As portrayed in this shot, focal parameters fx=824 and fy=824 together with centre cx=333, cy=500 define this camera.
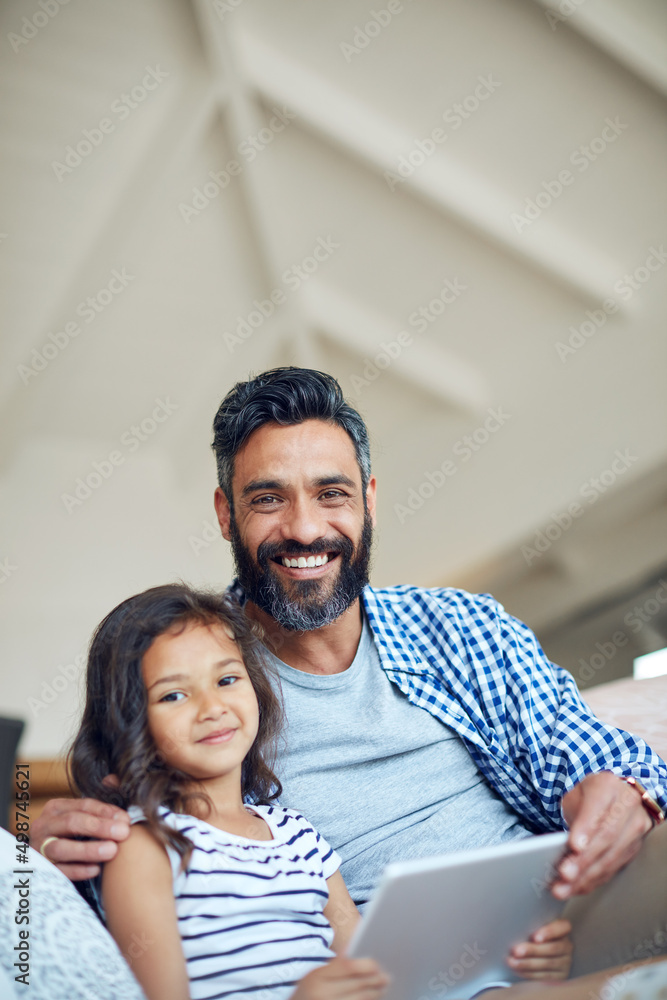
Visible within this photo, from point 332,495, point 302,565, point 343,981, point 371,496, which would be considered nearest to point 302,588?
point 302,565

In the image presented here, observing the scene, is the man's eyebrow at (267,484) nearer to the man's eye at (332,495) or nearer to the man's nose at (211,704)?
the man's eye at (332,495)

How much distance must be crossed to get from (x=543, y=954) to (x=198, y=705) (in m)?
0.61

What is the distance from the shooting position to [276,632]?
5.67 feet

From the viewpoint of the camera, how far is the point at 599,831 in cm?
117

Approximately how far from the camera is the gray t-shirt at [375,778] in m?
1.49

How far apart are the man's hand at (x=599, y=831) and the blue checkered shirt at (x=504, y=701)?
0.14 meters

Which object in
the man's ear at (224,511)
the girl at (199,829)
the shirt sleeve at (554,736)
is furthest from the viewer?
the man's ear at (224,511)

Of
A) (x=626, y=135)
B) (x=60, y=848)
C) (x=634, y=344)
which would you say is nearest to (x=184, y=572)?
(x=634, y=344)

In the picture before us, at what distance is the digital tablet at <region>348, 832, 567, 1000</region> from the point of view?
0.85 m

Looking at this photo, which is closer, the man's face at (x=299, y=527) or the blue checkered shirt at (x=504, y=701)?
the blue checkered shirt at (x=504, y=701)

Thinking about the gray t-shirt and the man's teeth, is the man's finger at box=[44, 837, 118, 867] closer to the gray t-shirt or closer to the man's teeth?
the gray t-shirt

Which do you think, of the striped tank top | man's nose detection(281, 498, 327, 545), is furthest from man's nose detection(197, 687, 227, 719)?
man's nose detection(281, 498, 327, 545)

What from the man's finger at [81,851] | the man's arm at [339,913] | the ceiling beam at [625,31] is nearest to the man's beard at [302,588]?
the man's arm at [339,913]

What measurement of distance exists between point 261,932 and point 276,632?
27.8 inches
